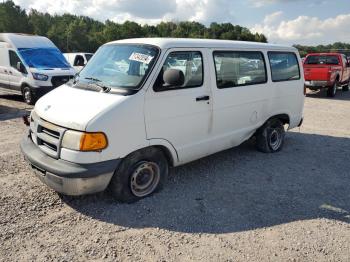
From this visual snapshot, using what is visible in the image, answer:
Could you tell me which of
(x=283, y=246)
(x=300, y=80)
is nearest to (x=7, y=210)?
(x=283, y=246)

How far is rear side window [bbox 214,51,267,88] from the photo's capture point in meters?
4.94

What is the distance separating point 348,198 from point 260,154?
1.95 meters

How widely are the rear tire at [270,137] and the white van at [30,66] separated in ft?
24.2

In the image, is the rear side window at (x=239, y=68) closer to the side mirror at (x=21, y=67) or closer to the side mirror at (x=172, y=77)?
the side mirror at (x=172, y=77)

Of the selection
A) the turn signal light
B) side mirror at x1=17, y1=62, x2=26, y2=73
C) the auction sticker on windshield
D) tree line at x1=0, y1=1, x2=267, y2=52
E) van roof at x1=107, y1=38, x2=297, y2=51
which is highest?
tree line at x1=0, y1=1, x2=267, y2=52

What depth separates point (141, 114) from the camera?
3.98 meters

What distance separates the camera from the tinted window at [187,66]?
13.7ft

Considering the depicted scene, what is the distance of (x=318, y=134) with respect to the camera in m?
8.14

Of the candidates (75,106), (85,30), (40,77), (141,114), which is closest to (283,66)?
(141,114)

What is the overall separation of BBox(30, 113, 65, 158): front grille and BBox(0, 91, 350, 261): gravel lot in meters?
0.72

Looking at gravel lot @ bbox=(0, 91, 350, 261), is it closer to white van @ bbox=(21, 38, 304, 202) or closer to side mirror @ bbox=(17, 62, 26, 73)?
white van @ bbox=(21, 38, 304, 202)

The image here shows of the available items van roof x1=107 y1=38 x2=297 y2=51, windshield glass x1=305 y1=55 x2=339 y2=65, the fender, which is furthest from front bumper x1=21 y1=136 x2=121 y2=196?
windshield glass x1=305 y1=55 x2=339 y2=65

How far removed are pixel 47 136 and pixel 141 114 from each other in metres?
1.15

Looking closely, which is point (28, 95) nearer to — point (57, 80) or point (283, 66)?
point (57, 80)
